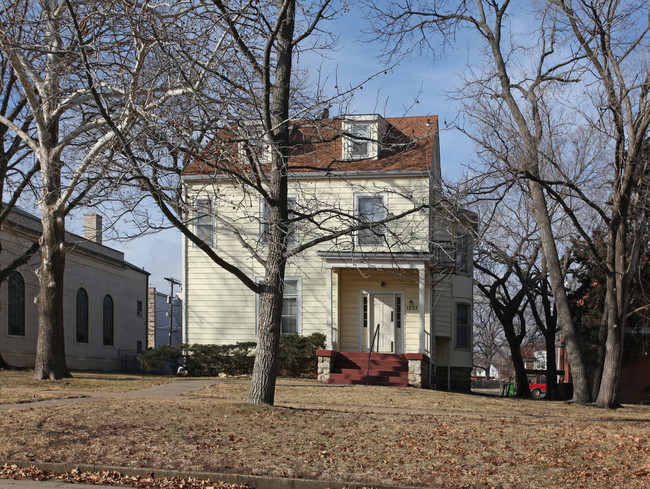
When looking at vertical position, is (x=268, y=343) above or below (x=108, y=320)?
above

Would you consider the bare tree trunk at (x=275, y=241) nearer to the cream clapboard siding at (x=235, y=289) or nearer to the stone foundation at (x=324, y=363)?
the stone foundation at (x=324, y=363)

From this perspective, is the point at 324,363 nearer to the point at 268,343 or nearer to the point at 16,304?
the point at 268,343

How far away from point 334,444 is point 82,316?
960 inches

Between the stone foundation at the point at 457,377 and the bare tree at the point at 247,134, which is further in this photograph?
the stone foundation at the point at 457,377

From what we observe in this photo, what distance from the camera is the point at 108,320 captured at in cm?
3406

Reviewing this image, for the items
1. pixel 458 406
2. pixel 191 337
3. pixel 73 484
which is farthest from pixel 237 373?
pixel 73 484

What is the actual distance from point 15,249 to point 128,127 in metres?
16.2

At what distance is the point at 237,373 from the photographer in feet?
77.8

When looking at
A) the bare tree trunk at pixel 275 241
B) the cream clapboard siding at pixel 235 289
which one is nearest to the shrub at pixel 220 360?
the cream clapboard siding at pixel 235 289

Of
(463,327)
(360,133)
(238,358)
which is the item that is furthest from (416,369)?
(360,133)

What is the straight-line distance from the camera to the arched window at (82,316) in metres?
30.7

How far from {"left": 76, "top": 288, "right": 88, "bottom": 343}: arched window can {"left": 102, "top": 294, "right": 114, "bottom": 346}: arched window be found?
198cm

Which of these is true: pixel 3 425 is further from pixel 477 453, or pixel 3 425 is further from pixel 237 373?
pixel 237 373

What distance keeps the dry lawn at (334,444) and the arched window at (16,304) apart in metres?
16.1
